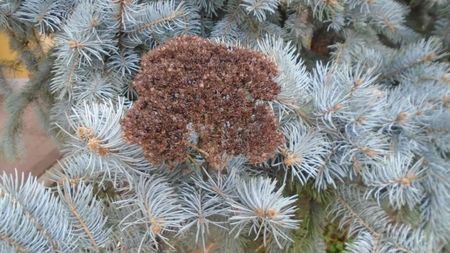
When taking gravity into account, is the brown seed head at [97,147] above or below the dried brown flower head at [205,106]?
below

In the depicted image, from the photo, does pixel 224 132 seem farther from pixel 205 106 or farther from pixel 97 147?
pixel 97 147

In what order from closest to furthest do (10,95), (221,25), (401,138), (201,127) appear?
1. (201,127)
2. (401,138)
3. (221,25)
4. (10,95)

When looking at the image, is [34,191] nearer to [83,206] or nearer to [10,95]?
[83,206]

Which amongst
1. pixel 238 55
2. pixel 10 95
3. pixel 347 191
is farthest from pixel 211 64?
pixel 10 95

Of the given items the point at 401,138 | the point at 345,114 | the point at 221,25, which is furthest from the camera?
the point at 221,25

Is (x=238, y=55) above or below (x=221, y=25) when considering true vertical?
above

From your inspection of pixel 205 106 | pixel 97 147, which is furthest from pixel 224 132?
pixel 97 147
